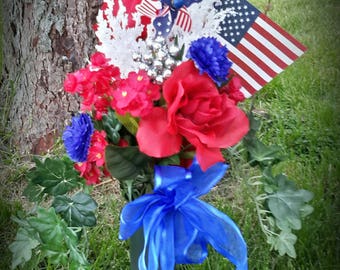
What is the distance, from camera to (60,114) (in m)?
2.40

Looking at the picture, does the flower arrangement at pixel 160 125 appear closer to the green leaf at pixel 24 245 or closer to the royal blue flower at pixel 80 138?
the royal blue flower at pixel 80 138

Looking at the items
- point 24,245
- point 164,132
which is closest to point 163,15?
point 164,132

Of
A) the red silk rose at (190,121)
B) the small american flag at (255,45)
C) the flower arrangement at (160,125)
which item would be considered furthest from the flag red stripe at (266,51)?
the red silk rose at (190,121)

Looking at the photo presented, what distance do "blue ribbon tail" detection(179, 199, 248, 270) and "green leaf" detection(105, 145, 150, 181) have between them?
0.44ft

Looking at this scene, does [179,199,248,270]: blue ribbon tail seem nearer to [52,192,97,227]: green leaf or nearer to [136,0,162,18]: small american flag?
[52,192,97,227]: green leaf

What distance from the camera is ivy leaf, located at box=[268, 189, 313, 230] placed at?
129 cm

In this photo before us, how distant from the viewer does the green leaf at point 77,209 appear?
1.34 m

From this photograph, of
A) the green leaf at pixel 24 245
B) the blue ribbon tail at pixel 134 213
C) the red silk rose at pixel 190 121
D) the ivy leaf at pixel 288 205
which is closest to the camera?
the red silk rose at pixel 190 121

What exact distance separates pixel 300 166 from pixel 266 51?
1.14 metres

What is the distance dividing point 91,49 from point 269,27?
3.81ft

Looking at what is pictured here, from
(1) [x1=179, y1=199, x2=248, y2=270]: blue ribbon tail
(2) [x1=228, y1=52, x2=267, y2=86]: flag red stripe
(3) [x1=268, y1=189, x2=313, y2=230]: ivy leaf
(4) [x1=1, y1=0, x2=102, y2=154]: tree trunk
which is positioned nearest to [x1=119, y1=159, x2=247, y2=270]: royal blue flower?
(1) [x1=179, y1=199, x2=248, y2=270]: blue ribbon tail

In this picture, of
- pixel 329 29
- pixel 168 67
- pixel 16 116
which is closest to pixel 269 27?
pixel 168 67

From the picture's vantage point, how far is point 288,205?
4.27ft

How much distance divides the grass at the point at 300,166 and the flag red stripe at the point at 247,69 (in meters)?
0.22
